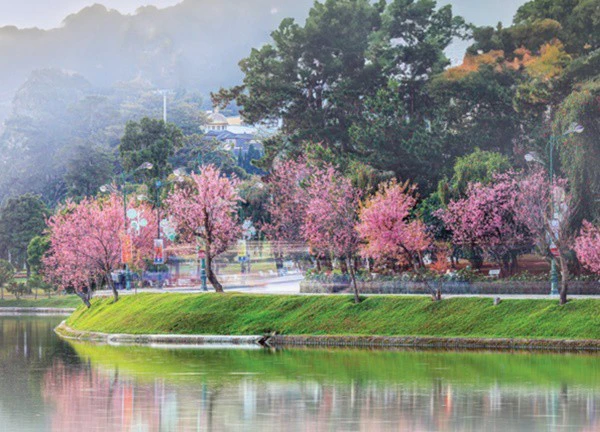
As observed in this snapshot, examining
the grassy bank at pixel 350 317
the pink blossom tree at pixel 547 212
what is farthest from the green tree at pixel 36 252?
the pink blossom tree at pixel 547 212

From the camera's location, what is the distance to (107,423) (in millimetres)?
32281

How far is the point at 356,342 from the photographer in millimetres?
61844

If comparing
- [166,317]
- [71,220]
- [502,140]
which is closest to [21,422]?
[166,317]

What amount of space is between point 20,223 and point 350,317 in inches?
4100

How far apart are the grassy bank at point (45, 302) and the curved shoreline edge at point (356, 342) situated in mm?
68024

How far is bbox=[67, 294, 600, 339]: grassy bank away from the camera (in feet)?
190

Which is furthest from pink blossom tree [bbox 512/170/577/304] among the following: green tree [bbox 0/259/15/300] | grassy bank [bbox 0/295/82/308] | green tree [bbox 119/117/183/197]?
green tree [bbox 0/259/15/300]

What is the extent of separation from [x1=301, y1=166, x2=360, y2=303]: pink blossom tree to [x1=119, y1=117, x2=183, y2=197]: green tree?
61.7m

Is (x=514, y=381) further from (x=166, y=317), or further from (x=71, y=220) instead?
(x=71, y=220)

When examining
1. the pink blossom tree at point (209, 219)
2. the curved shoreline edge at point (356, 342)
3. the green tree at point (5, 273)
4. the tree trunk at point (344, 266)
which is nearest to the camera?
the curved shoreline edge at point (356, 342)

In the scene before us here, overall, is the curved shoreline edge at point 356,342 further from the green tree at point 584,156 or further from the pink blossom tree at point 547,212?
the green tree at point 584,156

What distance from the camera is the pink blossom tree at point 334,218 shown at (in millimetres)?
73375

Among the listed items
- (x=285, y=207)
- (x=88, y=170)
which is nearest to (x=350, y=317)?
(x=285, y=207)

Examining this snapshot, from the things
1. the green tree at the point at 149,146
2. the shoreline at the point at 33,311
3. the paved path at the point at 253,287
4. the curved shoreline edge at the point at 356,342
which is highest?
the green tree at the point at 149,146
